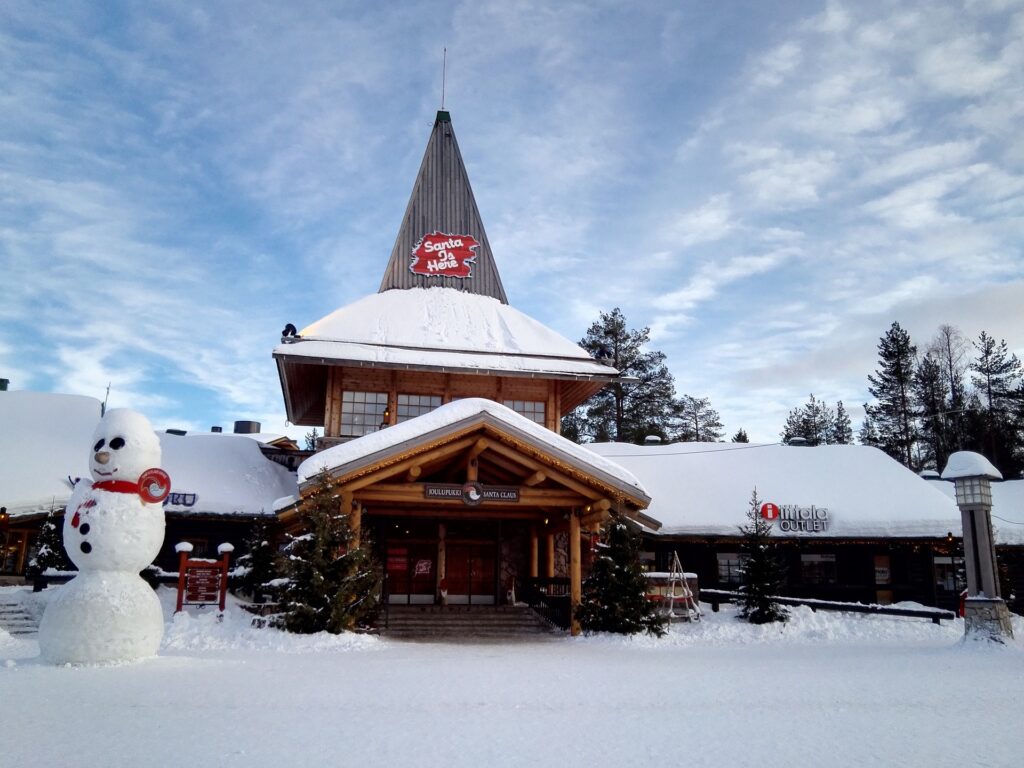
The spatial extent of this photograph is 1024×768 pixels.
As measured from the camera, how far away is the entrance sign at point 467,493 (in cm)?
1537

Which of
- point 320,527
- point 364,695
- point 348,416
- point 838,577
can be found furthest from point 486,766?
point 838,577

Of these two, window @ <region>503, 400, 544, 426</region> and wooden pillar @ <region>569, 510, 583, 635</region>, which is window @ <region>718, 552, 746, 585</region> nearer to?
window @ <region>503, 400, 544, 426</region>

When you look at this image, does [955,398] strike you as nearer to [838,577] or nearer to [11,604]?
[838,577]

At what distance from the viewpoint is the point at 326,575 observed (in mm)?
13508

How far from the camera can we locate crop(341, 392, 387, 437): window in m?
20.5

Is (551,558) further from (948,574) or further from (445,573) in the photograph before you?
(948,574)

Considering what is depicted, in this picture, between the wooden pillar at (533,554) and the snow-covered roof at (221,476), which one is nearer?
the wooden pillar at (533,554)

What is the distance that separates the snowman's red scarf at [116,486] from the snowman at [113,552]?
12 millimetres

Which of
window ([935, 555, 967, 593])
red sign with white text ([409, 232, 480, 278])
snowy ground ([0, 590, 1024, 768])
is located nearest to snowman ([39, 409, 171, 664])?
snowy ground ([0, 590, 1024, 768])

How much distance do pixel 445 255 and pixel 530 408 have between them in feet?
20.5

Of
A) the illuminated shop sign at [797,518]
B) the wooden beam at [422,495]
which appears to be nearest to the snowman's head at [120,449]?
the wooden beam at [422,495]

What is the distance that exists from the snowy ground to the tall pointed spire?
1406 cm

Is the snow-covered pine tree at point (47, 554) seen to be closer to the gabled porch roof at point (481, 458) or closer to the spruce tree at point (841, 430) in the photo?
the gabled porch roof at point (481, 458)

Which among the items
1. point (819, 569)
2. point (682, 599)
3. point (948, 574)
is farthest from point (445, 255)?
point (948, 574)
